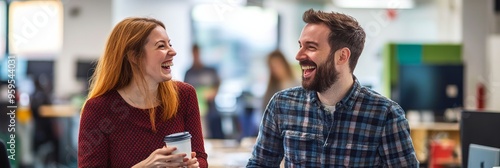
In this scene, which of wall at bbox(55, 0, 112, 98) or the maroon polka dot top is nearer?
the maroon polka dot top

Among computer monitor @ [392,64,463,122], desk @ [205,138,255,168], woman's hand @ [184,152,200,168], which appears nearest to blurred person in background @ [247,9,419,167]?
woman's hand @ [184,152,200,168]

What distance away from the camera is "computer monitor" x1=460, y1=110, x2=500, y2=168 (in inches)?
115

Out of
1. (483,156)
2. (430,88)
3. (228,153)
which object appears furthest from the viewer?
(430,88)

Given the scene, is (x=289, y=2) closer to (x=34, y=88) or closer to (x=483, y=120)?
(x=34, y=88)

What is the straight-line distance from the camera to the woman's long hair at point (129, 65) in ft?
7.95

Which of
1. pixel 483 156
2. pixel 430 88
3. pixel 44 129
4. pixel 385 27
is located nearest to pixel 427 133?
pixel 430 88

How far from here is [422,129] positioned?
7070 mm

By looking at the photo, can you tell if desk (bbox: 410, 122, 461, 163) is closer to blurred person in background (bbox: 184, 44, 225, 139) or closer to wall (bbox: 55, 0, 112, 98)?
blurred person in background (bbox: 184, 44, 225, 139)

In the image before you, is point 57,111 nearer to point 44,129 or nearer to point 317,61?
point 44,129

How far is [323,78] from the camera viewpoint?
95.4 inches

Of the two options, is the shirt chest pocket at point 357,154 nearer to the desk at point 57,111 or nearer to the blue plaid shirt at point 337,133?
the blue plaid shirt at point 337,133

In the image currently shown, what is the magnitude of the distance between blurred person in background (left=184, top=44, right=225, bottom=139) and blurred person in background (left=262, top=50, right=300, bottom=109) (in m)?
1.14

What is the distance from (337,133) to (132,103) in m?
0.73

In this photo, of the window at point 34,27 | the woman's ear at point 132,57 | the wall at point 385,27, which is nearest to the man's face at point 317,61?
the woman's ear at point 132,57
